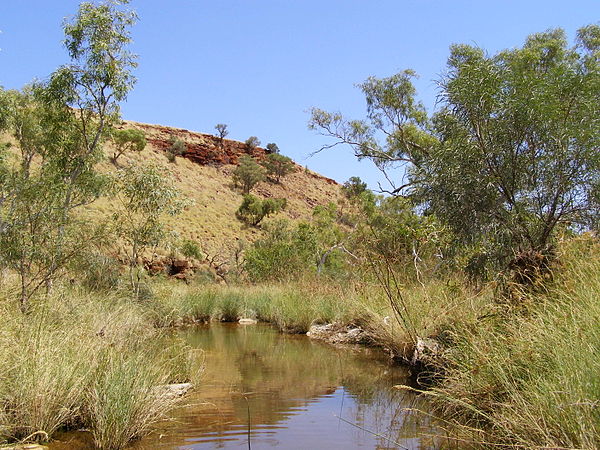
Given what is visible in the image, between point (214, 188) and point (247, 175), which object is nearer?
point (214, 188)

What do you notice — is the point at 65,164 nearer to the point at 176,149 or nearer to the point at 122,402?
the point at 122,402

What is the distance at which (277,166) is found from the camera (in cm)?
7569

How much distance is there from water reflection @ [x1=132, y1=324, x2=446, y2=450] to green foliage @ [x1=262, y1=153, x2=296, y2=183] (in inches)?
2496

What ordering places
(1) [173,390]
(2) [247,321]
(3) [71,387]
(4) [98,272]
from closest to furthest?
(3) [71,387] → (1) [173,390] → (4) [98,272] → (2) [247,321]

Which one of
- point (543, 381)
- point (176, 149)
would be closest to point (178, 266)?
point (176, 149)

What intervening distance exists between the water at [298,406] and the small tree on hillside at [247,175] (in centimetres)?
5496

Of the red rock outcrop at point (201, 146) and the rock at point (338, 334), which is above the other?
the red rock outcrop at point (201, 146)

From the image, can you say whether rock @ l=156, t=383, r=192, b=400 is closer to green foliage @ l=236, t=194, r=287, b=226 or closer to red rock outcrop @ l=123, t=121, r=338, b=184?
green foliage @ l=236, t=194, r=287, b=226

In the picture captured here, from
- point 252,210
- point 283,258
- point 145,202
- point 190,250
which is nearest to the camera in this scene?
point 145,202

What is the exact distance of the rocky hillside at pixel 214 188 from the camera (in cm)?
4959

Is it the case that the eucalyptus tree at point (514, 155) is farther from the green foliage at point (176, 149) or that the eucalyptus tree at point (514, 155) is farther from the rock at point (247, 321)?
the green foliage at point (176, 149)

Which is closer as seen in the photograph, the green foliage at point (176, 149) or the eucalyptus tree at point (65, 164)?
the eucalyptus tree at point (65, 164)

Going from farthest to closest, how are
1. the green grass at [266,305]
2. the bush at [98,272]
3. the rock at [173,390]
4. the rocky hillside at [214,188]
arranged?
the rocky hillside at [214,188], the green grass at [266,305], the bush at [98,272], the rock at [173,390]

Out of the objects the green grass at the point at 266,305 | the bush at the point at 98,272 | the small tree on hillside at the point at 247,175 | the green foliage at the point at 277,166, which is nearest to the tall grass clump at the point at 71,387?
the bush at the point at 98,272
